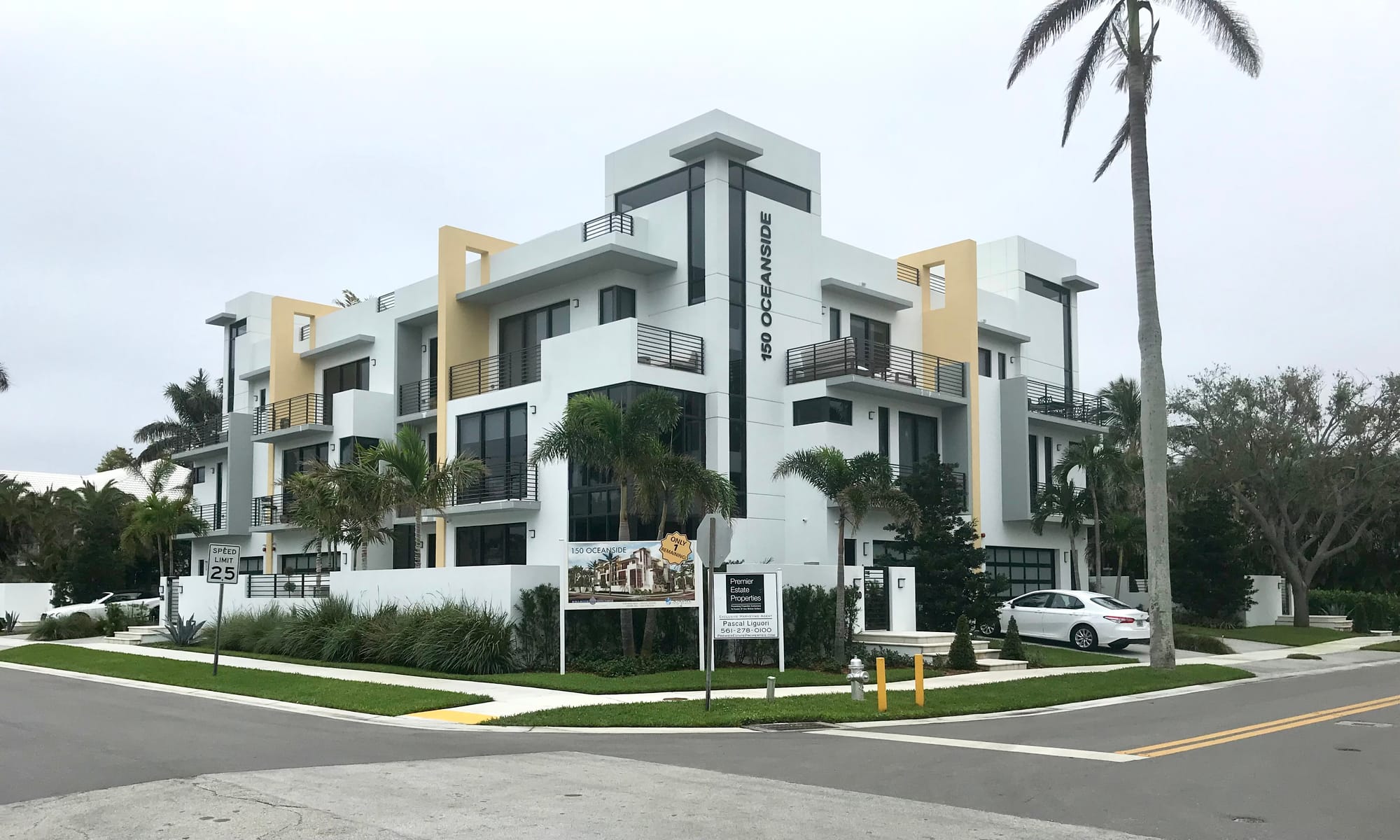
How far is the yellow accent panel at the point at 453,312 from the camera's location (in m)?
33.6

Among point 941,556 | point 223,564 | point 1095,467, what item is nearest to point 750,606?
point 941,556

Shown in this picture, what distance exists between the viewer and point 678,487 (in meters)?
24.0

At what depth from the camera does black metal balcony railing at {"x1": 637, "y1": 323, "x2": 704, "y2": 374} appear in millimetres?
29781

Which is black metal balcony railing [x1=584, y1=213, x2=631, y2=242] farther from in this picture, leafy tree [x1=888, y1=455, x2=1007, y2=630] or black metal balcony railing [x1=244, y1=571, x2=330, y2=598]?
black metal balcony railing [x1=244, y1=571, x2=330, y2=598]

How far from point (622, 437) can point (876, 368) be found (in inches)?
421

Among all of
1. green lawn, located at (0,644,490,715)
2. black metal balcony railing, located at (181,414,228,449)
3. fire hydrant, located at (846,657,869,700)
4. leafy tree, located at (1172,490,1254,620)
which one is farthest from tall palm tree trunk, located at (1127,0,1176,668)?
black metal balcony railing, located at (181,414,228,449)

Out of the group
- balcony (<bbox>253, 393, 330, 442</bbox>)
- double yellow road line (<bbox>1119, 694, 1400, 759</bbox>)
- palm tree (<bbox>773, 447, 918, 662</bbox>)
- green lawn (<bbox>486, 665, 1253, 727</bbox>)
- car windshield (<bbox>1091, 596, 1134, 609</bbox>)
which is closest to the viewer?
double yellow road line (<bbox>1119, 694, 1400, 759</bbox>)

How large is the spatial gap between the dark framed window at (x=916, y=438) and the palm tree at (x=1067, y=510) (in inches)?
149

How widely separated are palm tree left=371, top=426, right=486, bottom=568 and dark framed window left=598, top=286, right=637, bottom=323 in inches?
198

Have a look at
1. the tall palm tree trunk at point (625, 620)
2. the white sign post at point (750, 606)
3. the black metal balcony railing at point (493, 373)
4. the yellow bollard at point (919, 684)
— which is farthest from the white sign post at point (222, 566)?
the yellow bollard at point (919, 684)

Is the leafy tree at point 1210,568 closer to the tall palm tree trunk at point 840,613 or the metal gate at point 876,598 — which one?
the metal gate at point 876,598

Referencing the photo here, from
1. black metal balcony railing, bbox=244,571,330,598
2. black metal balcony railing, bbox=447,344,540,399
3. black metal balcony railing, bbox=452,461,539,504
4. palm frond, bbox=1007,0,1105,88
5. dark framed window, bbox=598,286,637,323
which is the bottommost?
black metal balcony railing, bbox=244,571,330,598

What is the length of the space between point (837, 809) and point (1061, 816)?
1683mm

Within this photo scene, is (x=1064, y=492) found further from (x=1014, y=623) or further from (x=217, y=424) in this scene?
(x=217, y=424)
